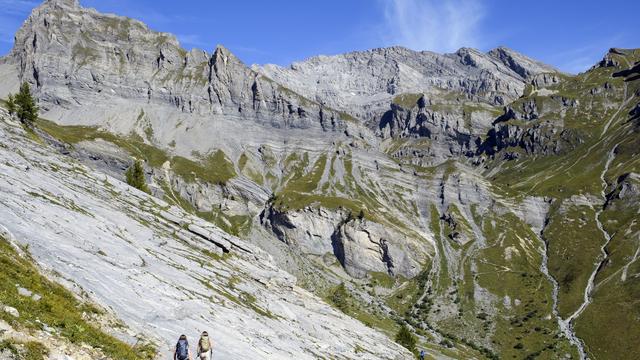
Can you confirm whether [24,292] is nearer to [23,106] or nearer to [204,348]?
[204,348]

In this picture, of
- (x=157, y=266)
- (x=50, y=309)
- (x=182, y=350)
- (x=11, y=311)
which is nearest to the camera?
(x=11, y=311)

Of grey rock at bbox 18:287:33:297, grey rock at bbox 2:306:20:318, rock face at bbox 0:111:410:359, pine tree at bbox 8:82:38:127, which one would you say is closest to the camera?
grey rock at bbox 2:306:20:318

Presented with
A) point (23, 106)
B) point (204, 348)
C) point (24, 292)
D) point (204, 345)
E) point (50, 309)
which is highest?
point (23, 106)

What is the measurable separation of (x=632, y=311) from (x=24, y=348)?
8818 inches

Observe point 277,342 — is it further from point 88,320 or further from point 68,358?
point 68,358

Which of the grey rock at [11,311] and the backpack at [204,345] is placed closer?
the grey rock at [11,311]

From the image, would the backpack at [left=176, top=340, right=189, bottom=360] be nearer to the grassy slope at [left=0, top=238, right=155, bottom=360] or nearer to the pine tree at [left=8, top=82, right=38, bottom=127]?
the grassy slope at [left=0, top=238, right=155, bottom=360]

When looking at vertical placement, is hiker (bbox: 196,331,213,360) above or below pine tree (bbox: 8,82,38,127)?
below

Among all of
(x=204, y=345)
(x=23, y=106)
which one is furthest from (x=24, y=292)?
(x=23, y=106)

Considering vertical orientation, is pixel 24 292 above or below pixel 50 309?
above

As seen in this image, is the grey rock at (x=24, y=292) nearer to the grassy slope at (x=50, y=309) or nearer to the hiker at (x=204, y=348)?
the grassy slope at (x=50, y=309)

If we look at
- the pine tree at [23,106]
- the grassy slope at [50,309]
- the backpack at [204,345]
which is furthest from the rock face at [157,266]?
the pine tree at [23,106]

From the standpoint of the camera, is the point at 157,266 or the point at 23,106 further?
Answer: the point at 23,106

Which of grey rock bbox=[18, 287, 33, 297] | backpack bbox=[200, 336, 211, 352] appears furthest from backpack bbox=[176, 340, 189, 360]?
grey rock bbox=[18, 287, 33, 297]
